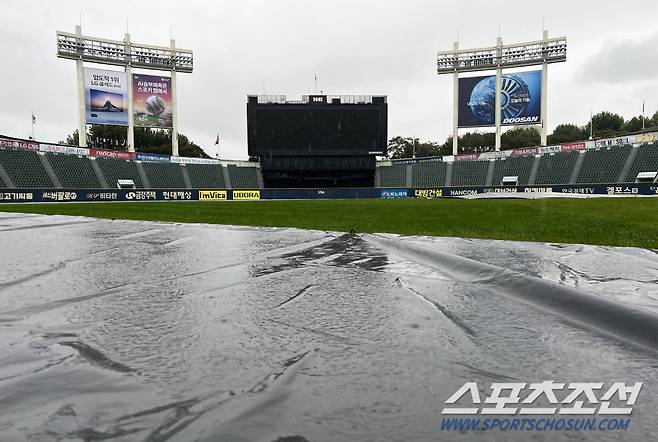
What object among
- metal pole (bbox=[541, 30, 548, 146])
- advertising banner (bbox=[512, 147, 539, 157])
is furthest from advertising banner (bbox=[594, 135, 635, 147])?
advertising banner (bbox=[512, 147, 539, 157])

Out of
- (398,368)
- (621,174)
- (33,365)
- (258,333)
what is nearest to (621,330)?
(398,368)

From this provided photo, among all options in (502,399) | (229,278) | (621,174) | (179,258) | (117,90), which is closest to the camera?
(502,399)

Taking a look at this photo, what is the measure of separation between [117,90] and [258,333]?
4175 cm

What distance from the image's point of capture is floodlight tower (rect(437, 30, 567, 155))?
38.8m

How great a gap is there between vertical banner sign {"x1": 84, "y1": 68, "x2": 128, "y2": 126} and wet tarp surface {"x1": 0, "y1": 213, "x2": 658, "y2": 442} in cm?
3854

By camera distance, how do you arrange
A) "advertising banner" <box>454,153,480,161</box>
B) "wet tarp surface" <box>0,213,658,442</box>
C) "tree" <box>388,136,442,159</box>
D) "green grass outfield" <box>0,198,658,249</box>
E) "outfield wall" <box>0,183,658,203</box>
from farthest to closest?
1. "tree" <box>388,136,442,159</box>
2. "advertising banner" <box>454,153,480,161</box>
3. "outfield wall" <box>0,183,658,203</box>
4. "green grass outfield" <box>0,198,658,249</box>
5. "wet tarp surface" <box>0,213,658,442</box>

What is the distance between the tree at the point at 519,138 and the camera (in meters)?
74.8

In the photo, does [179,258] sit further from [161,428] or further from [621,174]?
[621,174]

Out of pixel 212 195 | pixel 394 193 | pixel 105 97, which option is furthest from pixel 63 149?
pixel 394 193

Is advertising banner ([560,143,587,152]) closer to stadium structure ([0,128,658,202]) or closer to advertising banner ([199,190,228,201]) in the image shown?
stadium structure ([0,128,658,202])

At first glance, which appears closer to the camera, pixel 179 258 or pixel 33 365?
pixel 33 365

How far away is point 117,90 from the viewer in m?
37.2

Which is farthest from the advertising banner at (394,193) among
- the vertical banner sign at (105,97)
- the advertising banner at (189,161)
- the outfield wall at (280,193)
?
the vertical banner sign at (105,97)

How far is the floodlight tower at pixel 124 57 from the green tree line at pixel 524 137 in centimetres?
5203
